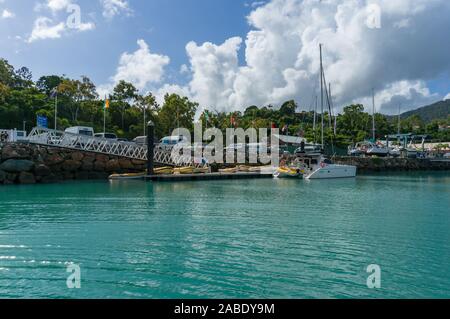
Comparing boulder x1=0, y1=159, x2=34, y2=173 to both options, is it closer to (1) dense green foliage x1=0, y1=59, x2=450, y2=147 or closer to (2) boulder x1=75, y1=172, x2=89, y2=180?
(2) boulder x1=75, y1=172, x2=89, y2=180

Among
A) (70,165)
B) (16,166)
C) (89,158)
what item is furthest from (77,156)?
(16,166)

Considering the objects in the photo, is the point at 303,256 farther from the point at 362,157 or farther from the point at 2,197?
the point at 362,157

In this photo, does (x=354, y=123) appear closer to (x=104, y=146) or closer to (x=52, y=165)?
(x=104, y=146)

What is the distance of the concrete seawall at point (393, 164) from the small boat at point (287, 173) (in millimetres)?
24160

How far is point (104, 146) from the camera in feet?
139

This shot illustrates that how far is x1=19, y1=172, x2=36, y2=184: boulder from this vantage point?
3631 centimetres

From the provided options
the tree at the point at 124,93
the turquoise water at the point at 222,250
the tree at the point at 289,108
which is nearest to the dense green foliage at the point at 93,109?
the tree at the point at 124,93

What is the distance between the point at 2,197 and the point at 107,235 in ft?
54.7

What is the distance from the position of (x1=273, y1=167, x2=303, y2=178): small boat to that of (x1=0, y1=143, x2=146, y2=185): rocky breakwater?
1747 centimetres

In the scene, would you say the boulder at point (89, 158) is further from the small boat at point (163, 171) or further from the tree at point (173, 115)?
the tree at point (173, 115)

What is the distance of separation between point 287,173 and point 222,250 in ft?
115
